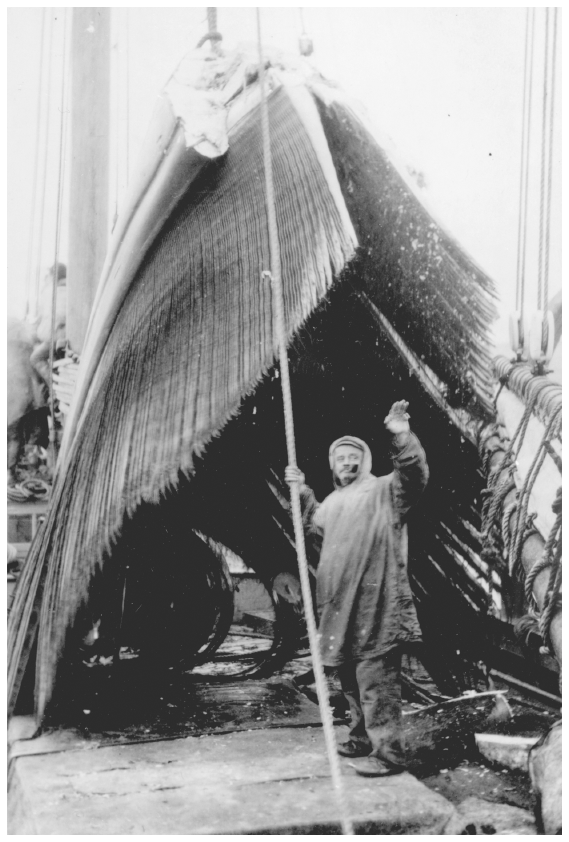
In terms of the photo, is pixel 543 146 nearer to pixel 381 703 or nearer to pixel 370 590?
pixel 370 590

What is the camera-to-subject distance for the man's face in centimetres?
231

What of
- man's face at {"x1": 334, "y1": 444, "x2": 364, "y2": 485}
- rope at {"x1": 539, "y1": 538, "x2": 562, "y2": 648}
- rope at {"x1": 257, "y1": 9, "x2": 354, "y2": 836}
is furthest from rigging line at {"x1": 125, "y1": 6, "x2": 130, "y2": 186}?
rope at {"x1": 539, "y1": 538, "x2": 562, "y2": 648}

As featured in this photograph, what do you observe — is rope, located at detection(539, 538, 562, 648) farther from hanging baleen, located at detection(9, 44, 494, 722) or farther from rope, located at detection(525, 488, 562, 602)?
hanging baleen, located at detection(9, 44, 494, 722)

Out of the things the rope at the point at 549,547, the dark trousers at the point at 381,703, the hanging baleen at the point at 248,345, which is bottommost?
the dark trousers at the point at 381,703

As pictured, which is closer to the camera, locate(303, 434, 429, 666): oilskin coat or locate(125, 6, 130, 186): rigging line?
locate(303, 434, 429, 666): oilskin coat

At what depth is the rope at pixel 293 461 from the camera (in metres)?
1.97

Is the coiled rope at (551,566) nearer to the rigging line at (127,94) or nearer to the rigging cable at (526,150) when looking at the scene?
the rigging cable at (526,150)

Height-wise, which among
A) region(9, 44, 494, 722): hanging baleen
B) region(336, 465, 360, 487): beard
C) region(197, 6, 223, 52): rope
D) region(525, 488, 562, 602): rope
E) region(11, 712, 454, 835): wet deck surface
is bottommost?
region(11, 712, 454, 835): wet deck surface

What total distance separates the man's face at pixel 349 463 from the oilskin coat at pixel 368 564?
1 centimetres

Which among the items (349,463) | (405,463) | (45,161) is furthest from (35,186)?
(405,463)

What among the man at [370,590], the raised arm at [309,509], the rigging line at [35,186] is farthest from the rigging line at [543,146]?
the rigging line at [35,186]

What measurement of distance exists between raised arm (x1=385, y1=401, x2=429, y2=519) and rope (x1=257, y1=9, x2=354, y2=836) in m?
0.28

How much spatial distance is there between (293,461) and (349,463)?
190mm

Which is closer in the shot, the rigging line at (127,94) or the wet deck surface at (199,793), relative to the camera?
the wet deck surface at (199,793)
